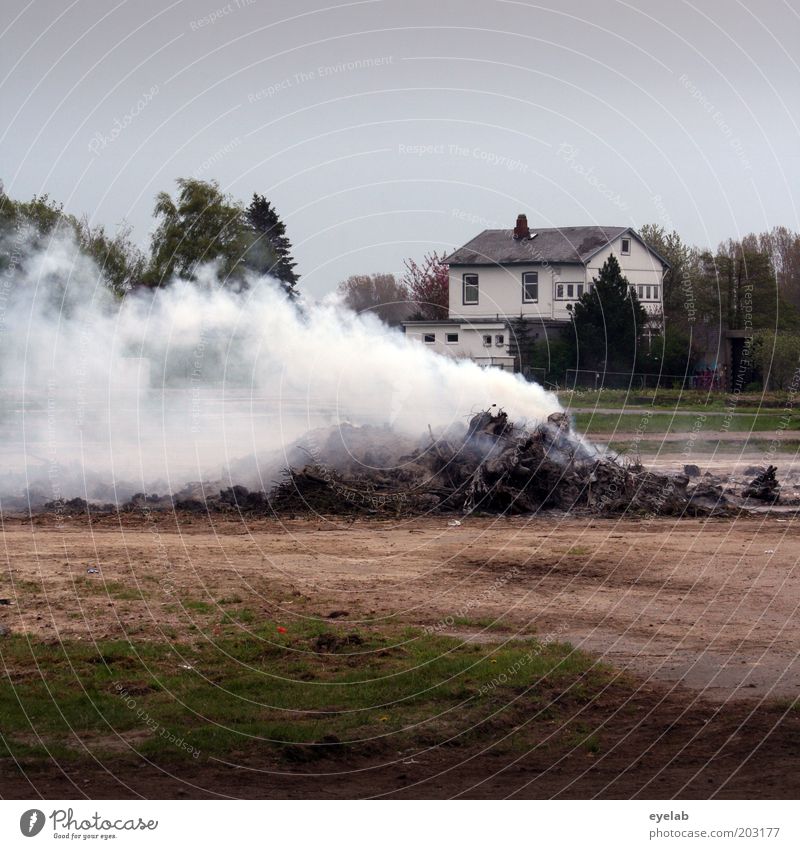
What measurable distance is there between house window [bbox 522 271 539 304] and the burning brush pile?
41.0 m

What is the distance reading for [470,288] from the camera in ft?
235

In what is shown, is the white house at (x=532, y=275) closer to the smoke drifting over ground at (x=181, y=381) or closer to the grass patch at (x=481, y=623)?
the smoke drifting over ground at (x=181, y=381)

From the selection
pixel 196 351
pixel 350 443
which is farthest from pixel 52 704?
pixel 196 351

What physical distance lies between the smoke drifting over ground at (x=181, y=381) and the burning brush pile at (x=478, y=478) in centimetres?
107

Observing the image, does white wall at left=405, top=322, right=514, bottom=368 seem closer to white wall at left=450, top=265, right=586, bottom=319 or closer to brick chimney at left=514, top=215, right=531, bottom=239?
white wall at left=450, top=265, right=586, bottom=319

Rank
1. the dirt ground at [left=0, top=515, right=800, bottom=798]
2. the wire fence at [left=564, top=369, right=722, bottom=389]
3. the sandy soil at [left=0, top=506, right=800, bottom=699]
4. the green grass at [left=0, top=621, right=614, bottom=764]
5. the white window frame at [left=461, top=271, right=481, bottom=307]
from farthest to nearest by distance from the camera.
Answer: the white window frame at [left=461, top=271, right=481, bottom=307], the wire fence at [left=564, top=369, right=722, bottom=389], the sandy soil at [left=0, top=506, right=800, bottom=699], the green grass at [left=0, top=621, right=614, bottom=764], the dirt ground at [left=0, top=515, right=800, bottom=798]

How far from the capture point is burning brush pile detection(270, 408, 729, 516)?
28203 millimetres

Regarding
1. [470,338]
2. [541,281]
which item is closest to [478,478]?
[470,338]

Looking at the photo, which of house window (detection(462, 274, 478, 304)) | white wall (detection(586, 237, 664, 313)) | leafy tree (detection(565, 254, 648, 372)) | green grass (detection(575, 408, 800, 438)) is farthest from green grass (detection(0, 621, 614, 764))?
white wall (detection(586, 237, 664, 313))

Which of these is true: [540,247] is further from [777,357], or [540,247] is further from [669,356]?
[777,357]

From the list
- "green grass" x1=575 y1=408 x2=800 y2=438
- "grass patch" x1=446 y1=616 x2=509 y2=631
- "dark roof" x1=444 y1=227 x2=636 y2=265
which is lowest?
"grass patch" x1=446 y1=616 x2=509 y2=631

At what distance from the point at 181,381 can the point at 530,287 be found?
35063 millimetres

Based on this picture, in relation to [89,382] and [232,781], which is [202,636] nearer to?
[232,781]

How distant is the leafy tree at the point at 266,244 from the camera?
54562 millimetres
